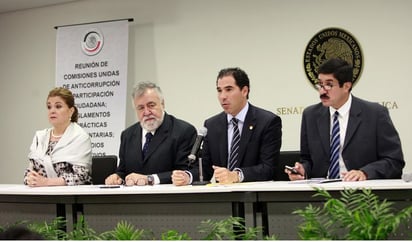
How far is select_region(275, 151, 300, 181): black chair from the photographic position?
3.97 metres

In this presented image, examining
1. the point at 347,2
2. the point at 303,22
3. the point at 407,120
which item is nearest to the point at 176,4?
the point at 303,22

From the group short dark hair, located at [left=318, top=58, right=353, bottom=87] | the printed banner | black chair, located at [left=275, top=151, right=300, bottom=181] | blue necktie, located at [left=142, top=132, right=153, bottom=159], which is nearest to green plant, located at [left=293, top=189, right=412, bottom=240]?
short dark hair, located at [left=318, top=58, right=353, bottom=87]

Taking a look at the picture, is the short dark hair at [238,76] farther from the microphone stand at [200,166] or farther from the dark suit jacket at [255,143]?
the microphone stand at [200,166]

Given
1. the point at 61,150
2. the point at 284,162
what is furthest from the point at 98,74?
the point at 284,162

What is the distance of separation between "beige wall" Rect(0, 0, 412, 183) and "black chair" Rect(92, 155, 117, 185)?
1932 millimetres

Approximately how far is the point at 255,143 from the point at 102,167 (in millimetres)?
1431

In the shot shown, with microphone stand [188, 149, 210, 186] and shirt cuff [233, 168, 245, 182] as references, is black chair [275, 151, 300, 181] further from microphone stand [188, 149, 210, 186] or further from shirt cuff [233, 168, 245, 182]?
microphone stand [188, 149, 210, 186]

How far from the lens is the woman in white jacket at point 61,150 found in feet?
13.1

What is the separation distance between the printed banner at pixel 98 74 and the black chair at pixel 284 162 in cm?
279

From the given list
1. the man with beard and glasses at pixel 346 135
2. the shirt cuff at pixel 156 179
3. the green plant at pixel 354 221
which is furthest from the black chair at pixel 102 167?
the green plant at pixel 354 221

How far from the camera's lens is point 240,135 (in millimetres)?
3795

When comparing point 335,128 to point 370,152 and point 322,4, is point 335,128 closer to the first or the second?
point 370,152

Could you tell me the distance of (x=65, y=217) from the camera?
338cm

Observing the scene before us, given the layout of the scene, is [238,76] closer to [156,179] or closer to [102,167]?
[156,179]
